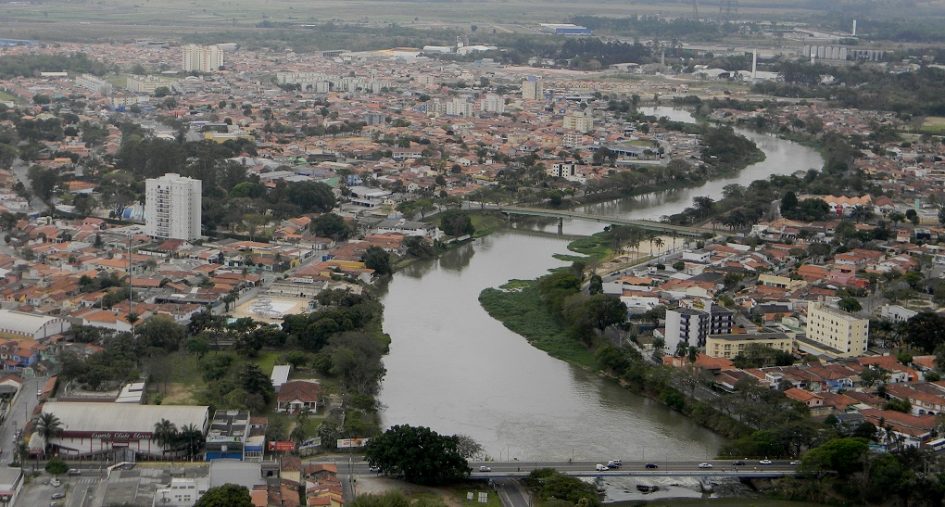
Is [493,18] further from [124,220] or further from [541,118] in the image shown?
[124,220]

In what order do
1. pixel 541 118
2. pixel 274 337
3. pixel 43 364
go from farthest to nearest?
1. pixel 541 118
2. pixel 274 337
3. pixel 43 364

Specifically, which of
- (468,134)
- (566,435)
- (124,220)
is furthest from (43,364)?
(468,134)

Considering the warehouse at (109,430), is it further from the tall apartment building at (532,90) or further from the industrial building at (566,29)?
the industrial building at (566,29)

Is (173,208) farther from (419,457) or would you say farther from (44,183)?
(419,457)

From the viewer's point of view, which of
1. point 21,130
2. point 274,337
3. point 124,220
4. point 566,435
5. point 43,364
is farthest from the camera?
point 21,130

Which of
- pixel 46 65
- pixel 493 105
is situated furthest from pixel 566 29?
pixel 46 65
